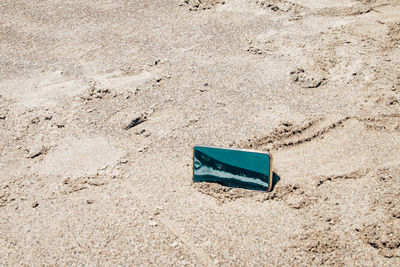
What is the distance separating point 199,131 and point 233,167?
→ 0.68 m

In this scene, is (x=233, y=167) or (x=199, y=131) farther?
(x=199, y=131)

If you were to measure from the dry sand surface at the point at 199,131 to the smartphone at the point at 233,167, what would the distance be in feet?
0.25

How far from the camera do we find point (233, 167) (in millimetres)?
Result: 2650

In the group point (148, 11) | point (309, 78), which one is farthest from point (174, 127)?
point (148, 11)

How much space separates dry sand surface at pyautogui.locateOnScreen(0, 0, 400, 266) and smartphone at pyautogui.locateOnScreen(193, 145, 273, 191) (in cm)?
8

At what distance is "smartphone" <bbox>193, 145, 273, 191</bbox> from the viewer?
8.42 feet

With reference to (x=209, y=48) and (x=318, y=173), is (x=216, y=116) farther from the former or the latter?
(x=209, y=48)

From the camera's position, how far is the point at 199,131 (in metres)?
3.22

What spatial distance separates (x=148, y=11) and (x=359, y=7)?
300 centimetres

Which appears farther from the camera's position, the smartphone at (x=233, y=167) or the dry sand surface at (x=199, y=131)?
the smartphone at (x=233, y=167)

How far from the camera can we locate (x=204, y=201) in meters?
2.57

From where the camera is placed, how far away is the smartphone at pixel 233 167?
257 cm

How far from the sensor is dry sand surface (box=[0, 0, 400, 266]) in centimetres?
230

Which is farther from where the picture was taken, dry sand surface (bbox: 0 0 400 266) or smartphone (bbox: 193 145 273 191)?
smartphone (bbox: 193 145 273 191)
